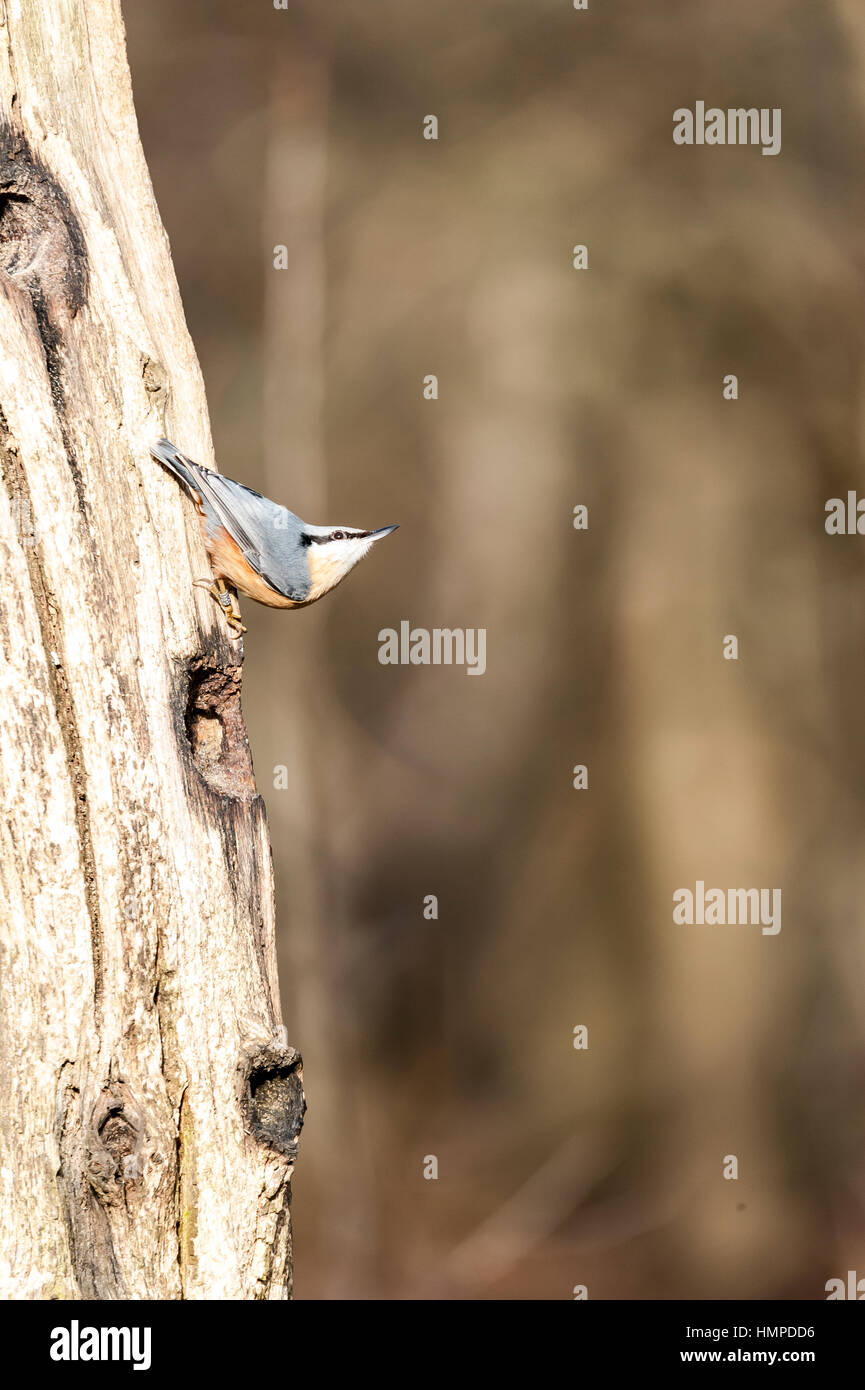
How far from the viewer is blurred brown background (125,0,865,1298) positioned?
15.6 ft

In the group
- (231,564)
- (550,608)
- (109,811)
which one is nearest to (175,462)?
(231,564)

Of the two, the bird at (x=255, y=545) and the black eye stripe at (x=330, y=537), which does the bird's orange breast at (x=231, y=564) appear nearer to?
the bird at (x=255, y=545)

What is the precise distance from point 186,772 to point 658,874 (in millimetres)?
3611

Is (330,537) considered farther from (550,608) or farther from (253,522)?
(550,608)

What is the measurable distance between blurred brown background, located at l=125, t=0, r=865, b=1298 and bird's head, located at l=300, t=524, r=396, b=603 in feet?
7.54

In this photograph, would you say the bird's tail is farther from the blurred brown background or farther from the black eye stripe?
the blurred brown background

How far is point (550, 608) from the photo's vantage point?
5.04 meters

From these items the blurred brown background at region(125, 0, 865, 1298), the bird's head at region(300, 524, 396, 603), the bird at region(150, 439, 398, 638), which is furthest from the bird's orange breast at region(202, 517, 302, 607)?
the blurred brown background at region(125, 0, 865, 1298)

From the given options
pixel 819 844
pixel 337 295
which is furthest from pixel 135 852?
pixel 819 844

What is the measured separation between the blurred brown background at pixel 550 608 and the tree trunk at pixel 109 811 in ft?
9.51

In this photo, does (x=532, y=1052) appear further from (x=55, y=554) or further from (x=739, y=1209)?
(x=55, y=554)

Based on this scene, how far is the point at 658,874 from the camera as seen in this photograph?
5.08 metres

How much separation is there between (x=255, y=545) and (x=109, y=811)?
1.88 feet
